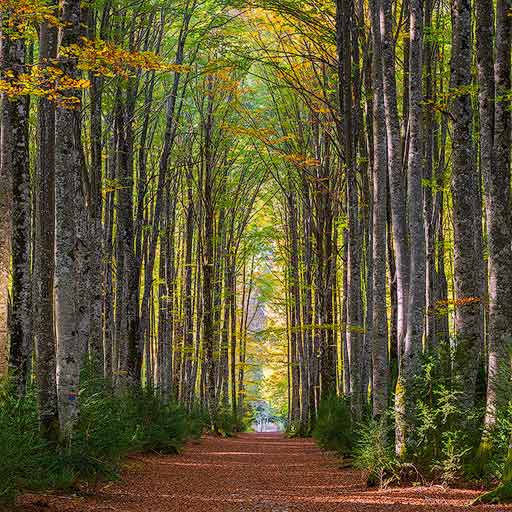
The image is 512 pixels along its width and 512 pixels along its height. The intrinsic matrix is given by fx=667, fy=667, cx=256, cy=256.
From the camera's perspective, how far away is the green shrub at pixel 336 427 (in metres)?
16.1

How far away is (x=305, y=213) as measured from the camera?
2631 centimetres

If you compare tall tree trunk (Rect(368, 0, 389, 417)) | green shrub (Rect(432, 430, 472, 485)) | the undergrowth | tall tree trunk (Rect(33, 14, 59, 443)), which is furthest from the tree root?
tall tree trunk (Rect(33, 14, 59, 443))

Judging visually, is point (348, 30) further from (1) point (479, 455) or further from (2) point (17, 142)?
(1) point (479, 455)

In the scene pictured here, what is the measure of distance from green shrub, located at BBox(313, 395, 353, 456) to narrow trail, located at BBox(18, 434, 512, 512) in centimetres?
130

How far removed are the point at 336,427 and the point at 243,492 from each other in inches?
308

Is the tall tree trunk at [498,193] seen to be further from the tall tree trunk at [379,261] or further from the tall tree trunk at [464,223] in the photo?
the tall tree trunk at [379,261]

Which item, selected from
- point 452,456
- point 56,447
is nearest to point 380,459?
point 452,456

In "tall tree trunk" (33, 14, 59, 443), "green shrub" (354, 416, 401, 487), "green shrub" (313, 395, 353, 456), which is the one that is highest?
"tall tree trunk" (33, 14, 59, 443)

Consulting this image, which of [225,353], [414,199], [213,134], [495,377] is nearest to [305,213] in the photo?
[213,134]

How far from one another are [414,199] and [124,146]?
8.81 meters

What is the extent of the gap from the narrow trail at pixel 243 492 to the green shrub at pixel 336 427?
4.25ft

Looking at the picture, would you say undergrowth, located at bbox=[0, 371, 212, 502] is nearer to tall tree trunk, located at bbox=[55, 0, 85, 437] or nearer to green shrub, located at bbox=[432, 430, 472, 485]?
tall tree trunk, located at bbox=[55, 0, 85, 437]

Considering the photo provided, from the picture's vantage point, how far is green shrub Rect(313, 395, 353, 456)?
16116 millimetres

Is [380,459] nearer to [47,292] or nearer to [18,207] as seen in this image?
[47,292]
